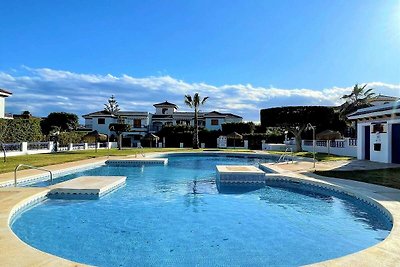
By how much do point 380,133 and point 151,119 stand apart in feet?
149

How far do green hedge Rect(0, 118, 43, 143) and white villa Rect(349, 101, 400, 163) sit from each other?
2928 cm

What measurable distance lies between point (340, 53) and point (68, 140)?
99.0 feet

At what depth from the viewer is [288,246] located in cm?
686

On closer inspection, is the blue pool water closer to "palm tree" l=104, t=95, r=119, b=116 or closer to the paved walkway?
the paved walkway

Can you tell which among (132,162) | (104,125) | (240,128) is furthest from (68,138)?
(240,128)

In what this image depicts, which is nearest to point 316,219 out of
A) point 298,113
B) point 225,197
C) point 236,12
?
point 225,197

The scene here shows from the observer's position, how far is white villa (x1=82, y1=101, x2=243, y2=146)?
5697cm

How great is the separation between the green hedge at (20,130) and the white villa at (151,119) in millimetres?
23608

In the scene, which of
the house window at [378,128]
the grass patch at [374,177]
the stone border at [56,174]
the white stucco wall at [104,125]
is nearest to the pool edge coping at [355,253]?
the grass patch at [374,177]

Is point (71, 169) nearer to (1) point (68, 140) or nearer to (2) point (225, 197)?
(2) point (225, 197)

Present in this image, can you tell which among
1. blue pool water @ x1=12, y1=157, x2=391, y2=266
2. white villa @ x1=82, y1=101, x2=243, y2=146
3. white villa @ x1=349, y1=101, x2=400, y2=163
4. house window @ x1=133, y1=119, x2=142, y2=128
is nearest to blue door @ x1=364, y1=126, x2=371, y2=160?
white villa @ x1=349, y1=101, x2=400, y2=163

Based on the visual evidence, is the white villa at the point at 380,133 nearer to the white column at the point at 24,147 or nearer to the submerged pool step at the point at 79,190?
the submerged pool step at the point at 79,190

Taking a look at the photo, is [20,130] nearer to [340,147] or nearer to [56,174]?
[56,174]

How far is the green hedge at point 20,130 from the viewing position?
91.0ft
